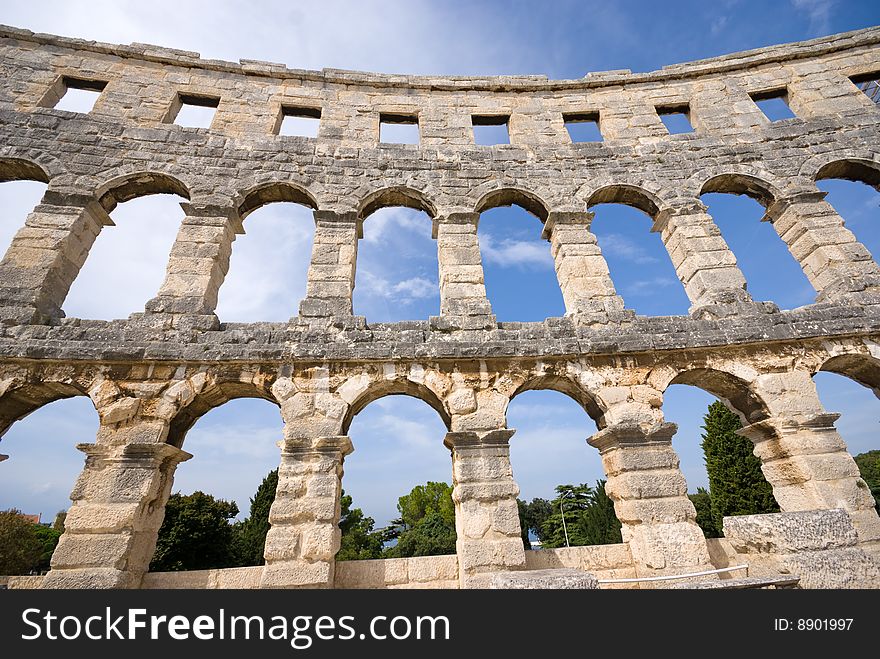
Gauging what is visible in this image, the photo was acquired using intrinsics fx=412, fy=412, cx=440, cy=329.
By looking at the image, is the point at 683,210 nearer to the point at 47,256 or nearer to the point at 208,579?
the point at 208,579

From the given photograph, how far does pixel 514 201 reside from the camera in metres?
8.34

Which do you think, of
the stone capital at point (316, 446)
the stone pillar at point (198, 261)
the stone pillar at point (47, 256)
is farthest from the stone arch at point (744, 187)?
the stone pillar at point (47, 256)

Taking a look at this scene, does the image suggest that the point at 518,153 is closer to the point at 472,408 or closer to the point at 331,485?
the point at 472,408

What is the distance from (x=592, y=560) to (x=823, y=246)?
6.69 m

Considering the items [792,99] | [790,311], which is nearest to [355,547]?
[790,311]

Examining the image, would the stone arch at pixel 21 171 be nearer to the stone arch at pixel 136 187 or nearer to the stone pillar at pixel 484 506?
the stone arch at pixel 136 187

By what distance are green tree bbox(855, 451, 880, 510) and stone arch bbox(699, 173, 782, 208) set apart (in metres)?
23.4

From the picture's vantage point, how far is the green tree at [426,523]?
93.5 ft

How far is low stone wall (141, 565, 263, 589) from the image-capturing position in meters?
4.82

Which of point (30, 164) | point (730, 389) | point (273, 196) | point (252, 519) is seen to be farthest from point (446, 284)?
point (252, 519)

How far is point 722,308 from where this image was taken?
258 inches

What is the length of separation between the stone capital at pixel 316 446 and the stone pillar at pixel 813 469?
576 centimetres

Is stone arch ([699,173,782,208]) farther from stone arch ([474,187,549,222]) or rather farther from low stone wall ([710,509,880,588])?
low stone wall ([710,509,880,588])
